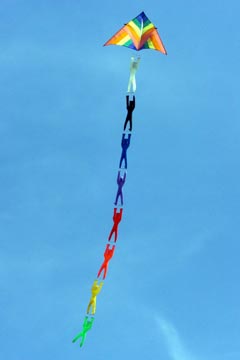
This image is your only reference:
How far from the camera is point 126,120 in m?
17.7

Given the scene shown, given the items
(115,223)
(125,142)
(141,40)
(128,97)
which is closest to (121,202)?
(115,223)

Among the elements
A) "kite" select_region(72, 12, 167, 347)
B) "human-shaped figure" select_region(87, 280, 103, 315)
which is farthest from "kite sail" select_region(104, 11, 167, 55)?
"human-shaped figure" select_region(87, 280, 103, 315)

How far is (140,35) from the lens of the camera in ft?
62.3

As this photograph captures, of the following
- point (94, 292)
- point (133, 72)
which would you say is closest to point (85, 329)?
point (94, 292)

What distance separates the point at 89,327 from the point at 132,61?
11.7 meters

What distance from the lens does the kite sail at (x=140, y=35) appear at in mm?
18766

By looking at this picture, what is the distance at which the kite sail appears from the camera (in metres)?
18.8

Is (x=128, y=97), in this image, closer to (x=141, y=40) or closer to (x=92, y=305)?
(x=141, y=40)

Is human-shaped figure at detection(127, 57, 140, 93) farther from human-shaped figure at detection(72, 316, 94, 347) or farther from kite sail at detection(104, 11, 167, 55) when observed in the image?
human-shaped figure at detection(72, 316, 94, 347)

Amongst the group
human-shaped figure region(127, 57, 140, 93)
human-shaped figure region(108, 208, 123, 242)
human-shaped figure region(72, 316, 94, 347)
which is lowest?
human-shaped figure region(72, 316, 94, 347)

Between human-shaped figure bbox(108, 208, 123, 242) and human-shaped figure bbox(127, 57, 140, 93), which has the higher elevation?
human-shaped figure bbox(127, 57, 140, 93)

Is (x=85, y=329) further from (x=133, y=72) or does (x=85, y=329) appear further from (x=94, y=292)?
(x=133, y=72)

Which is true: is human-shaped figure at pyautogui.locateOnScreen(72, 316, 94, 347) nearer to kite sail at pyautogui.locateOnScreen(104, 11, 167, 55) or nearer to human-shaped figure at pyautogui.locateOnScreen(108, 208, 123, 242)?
human-shaped figure at pyautogui.locateOnScreen(108, 208, 123, 242)

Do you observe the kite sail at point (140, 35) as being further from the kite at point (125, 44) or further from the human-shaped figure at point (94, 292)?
the human-shaped figure at point (94, 292)
